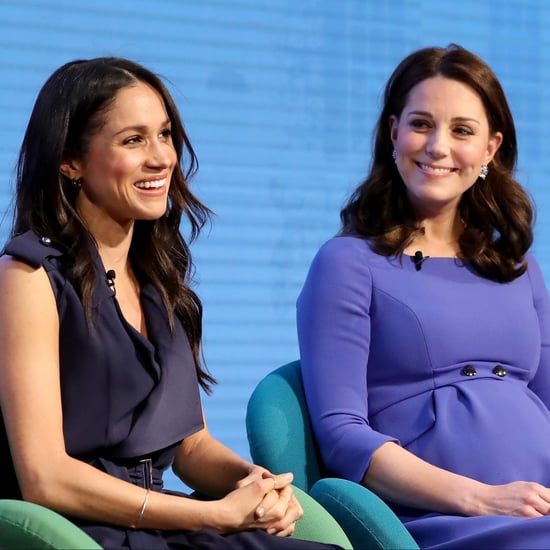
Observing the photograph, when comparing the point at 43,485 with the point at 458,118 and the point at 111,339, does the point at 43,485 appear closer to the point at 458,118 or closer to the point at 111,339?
the point at 111,339

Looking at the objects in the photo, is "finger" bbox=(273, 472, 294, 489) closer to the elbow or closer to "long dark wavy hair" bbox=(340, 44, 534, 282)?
the elbow

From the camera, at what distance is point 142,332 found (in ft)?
8.66

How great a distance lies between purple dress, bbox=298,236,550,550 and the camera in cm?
287

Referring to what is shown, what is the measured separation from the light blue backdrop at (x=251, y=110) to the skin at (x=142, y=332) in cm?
153

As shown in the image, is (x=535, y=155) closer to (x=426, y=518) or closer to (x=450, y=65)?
(x=450, y=65)

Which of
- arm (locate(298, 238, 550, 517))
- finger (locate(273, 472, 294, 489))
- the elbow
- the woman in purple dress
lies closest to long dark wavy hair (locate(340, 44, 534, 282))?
the woman in purple dress

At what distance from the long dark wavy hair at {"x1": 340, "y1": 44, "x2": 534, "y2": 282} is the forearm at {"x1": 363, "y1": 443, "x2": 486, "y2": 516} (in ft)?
1.61

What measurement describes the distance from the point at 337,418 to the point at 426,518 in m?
0.28

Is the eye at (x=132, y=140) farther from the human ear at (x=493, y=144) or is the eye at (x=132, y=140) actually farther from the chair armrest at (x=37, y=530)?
the human ear at (x=493, y=144)

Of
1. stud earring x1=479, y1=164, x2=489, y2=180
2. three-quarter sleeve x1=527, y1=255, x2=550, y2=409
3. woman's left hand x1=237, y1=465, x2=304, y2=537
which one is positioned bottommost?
woman's left hand x1=237, y1=465, x2=304, y2=537

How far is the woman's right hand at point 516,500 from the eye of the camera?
8.80 feet

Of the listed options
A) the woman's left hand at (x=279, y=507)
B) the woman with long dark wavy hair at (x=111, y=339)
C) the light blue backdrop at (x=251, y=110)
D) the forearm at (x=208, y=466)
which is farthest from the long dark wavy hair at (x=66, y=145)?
the light blue backdrop at (x=251, y=110)

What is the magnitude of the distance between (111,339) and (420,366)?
775mm

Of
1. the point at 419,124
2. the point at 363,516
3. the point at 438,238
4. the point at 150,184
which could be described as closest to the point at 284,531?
the point at 363,516
